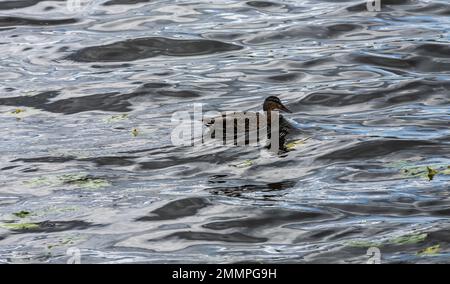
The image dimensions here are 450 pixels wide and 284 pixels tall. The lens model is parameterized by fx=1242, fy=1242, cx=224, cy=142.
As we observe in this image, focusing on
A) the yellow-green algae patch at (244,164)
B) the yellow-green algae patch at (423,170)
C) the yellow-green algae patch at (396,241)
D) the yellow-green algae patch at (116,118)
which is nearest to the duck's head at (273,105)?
the yellow-green algae patch at (244,164)

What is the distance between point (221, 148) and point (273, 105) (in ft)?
4.64

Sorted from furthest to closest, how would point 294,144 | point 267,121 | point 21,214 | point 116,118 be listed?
point 116,118 → point 267,121 → point 294,144 → point 21,214

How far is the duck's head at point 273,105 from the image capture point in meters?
17.6

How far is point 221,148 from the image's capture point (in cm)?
1655

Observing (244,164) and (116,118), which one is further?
(116,118)

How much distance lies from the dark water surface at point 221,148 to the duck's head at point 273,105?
0.44 meters

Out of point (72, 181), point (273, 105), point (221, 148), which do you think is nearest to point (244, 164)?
point (221, 148)

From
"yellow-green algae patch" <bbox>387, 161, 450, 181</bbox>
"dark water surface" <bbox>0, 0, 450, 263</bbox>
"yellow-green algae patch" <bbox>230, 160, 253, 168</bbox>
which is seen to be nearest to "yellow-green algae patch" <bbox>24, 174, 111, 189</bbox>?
"dark water surface" <bbox>0, 0, 450, 263</bbox>

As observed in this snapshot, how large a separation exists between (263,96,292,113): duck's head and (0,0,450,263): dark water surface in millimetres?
438

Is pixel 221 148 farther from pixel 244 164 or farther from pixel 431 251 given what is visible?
pixel 431 251

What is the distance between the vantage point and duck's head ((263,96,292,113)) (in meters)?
17.6

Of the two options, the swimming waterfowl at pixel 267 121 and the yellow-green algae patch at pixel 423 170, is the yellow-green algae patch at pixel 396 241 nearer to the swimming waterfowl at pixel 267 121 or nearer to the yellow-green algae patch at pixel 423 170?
the yellow-green algae patch at pixel 423 170

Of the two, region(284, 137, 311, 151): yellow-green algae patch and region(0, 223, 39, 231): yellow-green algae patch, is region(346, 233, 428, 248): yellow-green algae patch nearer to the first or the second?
region(0, 223, 39, 231): yellow-green algae patch
